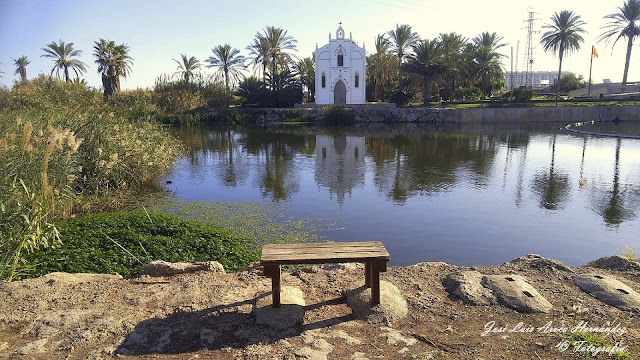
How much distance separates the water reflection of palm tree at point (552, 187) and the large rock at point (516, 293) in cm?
724

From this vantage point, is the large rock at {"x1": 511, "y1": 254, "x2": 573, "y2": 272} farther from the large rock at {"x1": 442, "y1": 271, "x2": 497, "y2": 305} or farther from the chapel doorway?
the chapel doorway

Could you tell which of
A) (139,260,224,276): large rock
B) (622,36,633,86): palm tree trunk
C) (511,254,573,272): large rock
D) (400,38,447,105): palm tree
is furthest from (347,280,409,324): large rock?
(622,36,633,86): palm tree trunk

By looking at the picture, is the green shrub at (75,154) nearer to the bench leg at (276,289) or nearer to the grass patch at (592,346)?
the bench leg at (276,289)

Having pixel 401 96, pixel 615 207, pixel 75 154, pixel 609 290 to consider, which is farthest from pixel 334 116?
pixel 609 290

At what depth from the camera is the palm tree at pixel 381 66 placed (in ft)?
160

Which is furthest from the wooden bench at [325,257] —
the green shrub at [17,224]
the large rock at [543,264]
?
the green shrub at [17,224]

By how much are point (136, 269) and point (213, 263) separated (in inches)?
46.8

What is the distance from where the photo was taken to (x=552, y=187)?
45.1 ft

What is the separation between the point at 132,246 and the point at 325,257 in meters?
3.87

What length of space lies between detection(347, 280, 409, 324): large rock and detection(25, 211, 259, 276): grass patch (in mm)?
2745

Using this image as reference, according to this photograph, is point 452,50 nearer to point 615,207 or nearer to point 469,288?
point 615,207

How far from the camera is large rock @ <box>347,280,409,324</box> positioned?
4219 mm

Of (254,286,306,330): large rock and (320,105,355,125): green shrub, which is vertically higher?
(320,105,355,125): green shrub

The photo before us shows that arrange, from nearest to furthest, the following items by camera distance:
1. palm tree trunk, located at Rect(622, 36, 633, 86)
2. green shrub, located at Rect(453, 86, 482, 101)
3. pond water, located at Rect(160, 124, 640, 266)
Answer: pond water, located at Rect(160, 124, 640, 266) < palm tree trunk, located at Rect(622, 36, 633, 86) < green shrub, located at Rect(453, 86, 482, 101)
